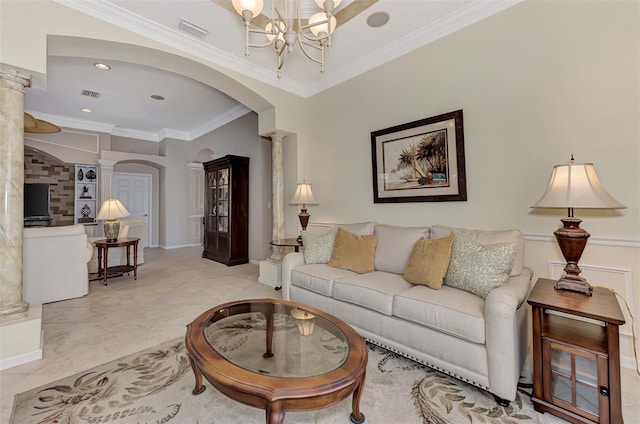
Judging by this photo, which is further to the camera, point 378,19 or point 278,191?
point 278,191

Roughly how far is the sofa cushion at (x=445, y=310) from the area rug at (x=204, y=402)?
0.36 m

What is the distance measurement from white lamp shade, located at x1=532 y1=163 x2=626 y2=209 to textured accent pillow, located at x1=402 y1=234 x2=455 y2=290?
0.68 metres

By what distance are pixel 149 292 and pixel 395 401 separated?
3.41 meters

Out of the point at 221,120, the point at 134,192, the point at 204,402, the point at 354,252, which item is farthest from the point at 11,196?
the point at 134,192

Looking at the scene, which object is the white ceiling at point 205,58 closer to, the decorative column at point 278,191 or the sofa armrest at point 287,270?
the decorative column at point 278,191

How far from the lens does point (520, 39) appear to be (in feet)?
7.86

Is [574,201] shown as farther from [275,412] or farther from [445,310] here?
[275,412]

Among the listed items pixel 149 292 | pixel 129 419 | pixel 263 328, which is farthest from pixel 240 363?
pixel 149 292

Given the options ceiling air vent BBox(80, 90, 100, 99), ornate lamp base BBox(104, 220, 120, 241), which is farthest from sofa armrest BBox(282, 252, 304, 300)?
ceiling air vent BBox(80, 90, 100, 99)

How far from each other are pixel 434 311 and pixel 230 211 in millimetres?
4381

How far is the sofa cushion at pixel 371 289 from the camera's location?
6.85 ft

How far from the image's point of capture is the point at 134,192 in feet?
26.0

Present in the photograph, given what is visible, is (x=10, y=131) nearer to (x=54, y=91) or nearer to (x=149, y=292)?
(x=149, y=292)

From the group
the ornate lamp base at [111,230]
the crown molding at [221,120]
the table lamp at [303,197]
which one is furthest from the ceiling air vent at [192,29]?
the ornate lamp base at [111,230]
